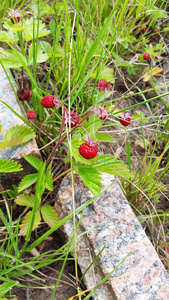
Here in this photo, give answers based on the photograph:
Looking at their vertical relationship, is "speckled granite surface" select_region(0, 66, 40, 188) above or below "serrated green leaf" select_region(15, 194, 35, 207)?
above

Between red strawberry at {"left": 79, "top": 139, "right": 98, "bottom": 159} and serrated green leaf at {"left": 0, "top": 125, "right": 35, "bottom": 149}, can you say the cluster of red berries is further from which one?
serrated green leaf at {"left": 0, "top": 125, "right": 35, "bottom": 149}

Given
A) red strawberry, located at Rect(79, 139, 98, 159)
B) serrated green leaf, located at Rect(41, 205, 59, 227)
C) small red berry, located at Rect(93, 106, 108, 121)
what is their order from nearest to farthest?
red strawberry, located at Rect(79, 139, 98, 159) < small red berry, located at Rect(93, 106, 108, 121) < serrated green leaf, located at Rect(41, 205, 59, 227)

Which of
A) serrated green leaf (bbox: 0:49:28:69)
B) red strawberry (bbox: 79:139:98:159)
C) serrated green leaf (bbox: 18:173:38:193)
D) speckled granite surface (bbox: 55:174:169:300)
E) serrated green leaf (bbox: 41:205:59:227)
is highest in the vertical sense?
serrated green leaf (bbox: 0:49:28:69)

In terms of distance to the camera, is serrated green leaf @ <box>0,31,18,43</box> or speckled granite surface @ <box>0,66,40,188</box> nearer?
speckled granite surface @ <box>0,66,40,188</box>

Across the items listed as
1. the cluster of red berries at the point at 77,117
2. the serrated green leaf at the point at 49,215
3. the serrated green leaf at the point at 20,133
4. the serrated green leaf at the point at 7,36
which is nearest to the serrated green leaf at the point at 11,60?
the serrated green leaf at the point at 7,36

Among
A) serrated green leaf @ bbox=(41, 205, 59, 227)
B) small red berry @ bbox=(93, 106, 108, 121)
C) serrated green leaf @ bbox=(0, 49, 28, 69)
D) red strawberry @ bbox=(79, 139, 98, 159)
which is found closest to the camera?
red strawberry @ bbox=(79, 139, 98, 159)

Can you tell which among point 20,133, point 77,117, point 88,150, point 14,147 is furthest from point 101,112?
point 14,147

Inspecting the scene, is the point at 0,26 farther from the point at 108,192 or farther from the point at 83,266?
the point at 83,266

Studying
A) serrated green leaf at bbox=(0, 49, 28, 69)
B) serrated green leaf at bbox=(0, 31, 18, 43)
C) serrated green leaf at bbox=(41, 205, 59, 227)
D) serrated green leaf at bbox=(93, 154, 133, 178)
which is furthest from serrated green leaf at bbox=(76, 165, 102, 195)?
serrated green leaf at bbox=(0, 31, 18, 43)
